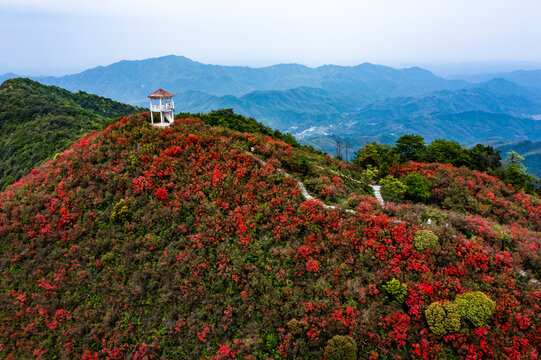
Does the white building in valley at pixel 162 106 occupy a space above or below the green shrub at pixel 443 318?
above

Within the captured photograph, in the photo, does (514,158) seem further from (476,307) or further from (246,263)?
(246,263)

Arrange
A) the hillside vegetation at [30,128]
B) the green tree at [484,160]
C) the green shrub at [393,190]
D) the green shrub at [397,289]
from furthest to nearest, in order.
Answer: the hillside vegetation at [30,128] → the green tree at [484,160] → the green shrub at [393,190] → the green shrub at [397,289]

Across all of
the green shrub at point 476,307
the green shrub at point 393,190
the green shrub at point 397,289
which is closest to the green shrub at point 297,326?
the green shrub at point 397,289

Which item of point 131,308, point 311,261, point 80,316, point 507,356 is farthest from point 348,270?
point 80,316

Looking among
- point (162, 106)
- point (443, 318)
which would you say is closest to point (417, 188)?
point (443, 318)

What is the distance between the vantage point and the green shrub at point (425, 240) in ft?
46.8

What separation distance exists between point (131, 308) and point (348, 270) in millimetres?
13718

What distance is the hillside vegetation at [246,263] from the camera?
12.1 meters

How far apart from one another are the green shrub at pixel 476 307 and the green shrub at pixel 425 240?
9.50ft

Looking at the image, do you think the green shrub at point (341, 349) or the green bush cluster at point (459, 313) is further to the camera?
the green bush cluster at point (459, 313)

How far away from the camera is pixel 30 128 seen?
162ft

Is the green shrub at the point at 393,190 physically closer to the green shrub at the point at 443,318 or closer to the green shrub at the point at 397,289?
the green shrub at the point at 397,289

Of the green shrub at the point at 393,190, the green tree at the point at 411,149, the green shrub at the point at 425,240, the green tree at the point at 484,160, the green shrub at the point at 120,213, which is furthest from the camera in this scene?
the green tree at the point at 411,149

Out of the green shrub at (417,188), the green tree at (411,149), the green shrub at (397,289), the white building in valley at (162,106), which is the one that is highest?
the white building in valley at (162,106)
